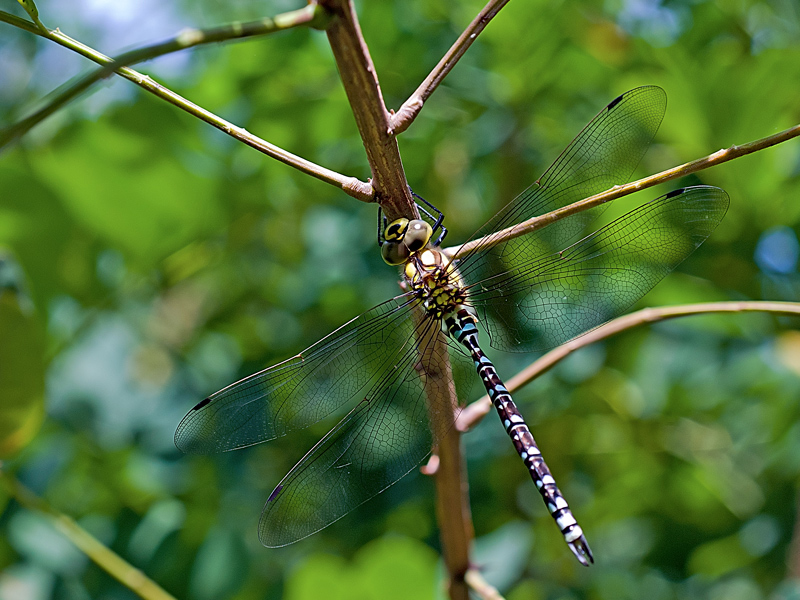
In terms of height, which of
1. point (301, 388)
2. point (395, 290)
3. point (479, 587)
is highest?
point (395, 290)

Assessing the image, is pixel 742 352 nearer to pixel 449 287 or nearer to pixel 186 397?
pixel 449 287

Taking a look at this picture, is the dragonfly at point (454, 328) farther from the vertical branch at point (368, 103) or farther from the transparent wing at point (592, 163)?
the vertical branch at point (368, 103)

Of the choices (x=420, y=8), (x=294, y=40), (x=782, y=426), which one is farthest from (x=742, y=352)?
(x=294, y=40)

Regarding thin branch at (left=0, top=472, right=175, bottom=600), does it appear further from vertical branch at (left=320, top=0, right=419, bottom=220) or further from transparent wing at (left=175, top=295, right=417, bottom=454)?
vertical branch at (left=320, top=0, right=419, bottom=220)

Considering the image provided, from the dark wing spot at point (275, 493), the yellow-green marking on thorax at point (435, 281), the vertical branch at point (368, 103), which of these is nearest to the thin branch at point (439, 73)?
the vertical branch at point (368, 103)

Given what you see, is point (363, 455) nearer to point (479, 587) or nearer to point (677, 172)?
point (479, 587)

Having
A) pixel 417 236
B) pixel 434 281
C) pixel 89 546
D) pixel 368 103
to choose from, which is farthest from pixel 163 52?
pixel 89 546
